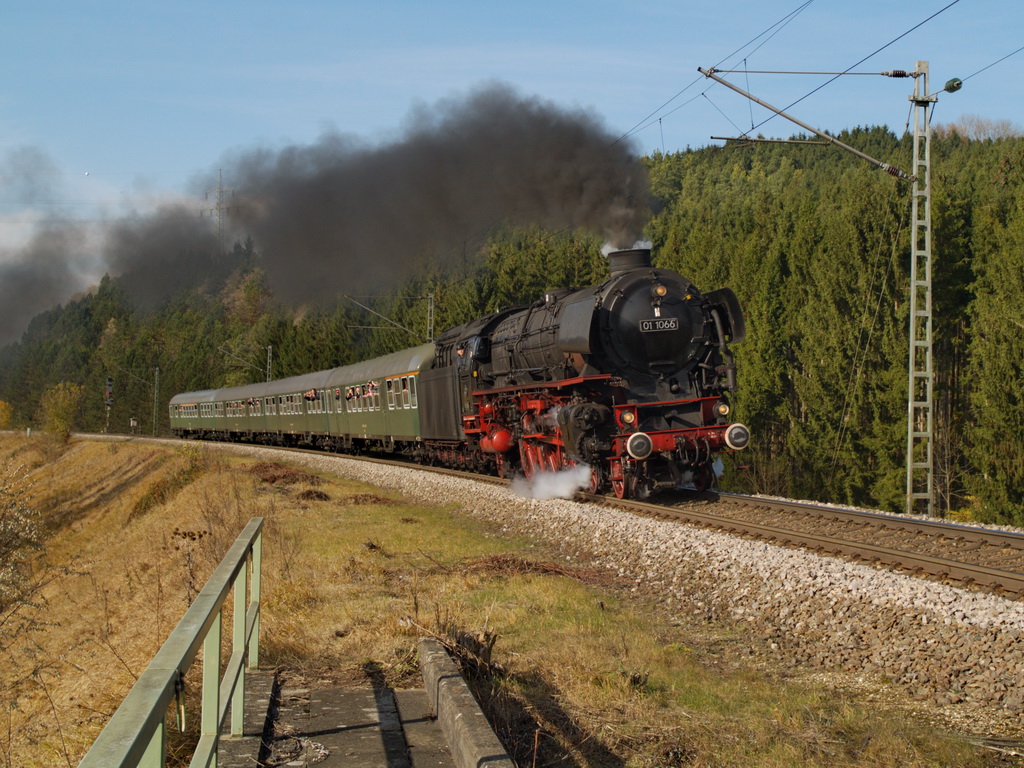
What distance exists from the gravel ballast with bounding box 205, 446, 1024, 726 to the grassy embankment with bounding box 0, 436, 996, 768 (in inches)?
19.9

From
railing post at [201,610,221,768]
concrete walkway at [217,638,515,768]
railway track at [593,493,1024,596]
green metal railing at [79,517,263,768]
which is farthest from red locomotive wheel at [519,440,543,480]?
railing post at [201,610,221,768]

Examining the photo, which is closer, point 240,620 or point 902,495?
point 240,620

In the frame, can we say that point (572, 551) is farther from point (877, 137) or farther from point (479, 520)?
point (877, 137)

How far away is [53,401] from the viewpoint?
67.6m

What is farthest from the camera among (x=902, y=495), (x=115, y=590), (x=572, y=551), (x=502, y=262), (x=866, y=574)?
(x=502, y=262)

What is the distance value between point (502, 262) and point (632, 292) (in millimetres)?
42593

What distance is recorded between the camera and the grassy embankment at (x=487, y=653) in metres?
5.34

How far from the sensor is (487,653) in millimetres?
6535

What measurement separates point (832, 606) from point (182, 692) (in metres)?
6.88

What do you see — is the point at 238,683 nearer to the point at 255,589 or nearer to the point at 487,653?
the point at 255,589

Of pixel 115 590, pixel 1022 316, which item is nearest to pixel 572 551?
pixel 115 590

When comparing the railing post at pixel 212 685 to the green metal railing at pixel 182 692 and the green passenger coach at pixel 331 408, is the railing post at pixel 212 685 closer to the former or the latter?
the green metal railing at pixel 182 692

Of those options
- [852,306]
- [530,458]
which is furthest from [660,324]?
[852,306]

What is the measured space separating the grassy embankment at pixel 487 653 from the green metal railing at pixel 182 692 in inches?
61.4
